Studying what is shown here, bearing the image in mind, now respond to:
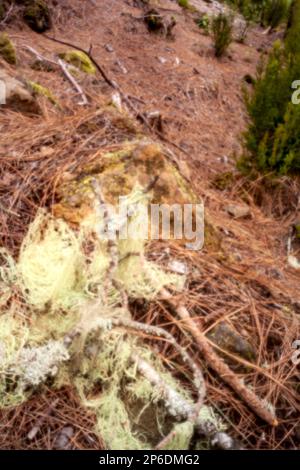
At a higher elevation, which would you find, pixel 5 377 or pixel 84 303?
pixel 84 303

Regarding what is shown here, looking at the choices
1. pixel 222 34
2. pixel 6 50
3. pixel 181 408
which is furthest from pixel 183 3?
pixel 181 408

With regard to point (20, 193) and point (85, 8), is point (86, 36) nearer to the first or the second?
point (85, 8)

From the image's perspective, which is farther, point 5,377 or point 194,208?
point 194,208

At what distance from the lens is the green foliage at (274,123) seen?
3531 mm

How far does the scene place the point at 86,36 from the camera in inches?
223

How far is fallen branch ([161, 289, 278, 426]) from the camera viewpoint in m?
1.56

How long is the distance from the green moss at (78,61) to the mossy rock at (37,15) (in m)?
0.82

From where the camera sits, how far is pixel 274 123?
377 cm

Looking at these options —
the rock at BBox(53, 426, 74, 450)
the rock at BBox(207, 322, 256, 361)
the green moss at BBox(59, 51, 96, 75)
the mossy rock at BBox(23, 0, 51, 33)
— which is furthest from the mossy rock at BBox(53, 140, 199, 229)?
the mossy rock at BBox(23, 0, 51, 33)

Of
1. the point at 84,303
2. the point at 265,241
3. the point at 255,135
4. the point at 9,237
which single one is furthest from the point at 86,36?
the point at 84,303

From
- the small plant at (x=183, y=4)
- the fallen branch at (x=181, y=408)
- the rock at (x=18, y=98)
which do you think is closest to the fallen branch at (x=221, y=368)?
the fallen branch at (x=181, y=408)

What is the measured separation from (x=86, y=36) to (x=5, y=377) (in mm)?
5218

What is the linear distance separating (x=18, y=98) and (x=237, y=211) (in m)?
1.75

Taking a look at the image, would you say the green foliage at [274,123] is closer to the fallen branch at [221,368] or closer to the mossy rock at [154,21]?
the fallen branch at [221,368]
